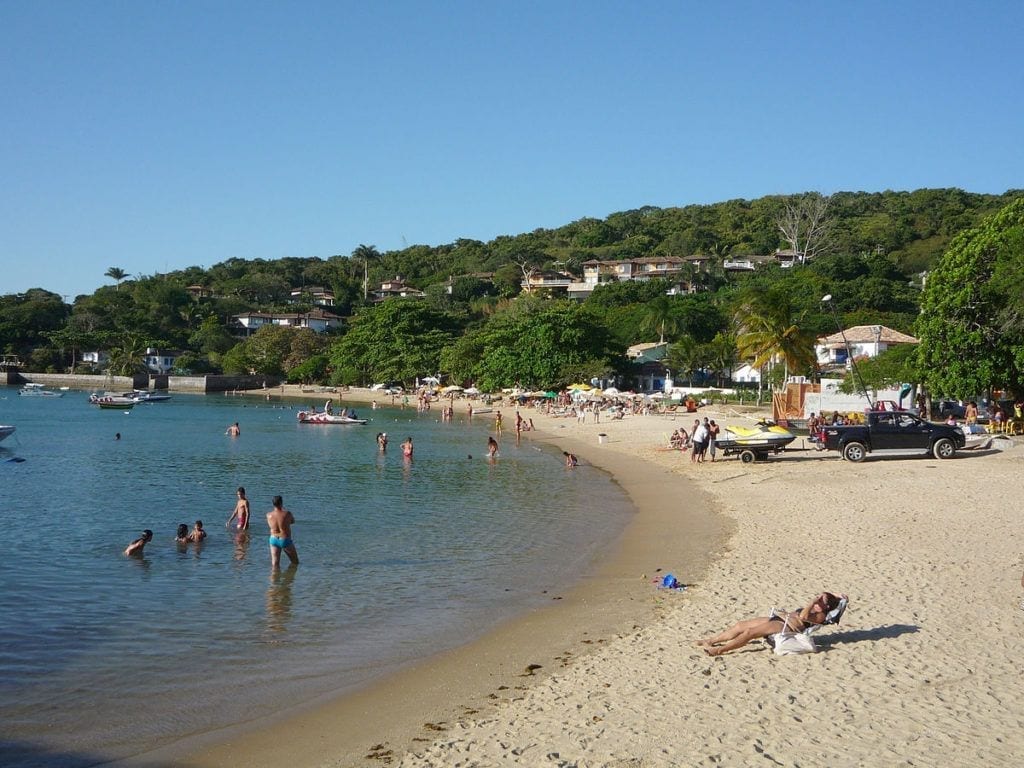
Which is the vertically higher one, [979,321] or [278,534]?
[979,321]

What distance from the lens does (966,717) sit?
7.34 meters

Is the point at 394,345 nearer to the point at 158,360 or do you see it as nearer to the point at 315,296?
the point at 158,360

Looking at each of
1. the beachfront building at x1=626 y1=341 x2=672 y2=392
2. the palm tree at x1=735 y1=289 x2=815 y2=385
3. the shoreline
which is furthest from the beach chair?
the beachfront building at x1=626 y1=341 x2=672 y2=392

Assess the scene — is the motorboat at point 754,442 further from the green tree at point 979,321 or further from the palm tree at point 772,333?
the palm tree at point 772,333

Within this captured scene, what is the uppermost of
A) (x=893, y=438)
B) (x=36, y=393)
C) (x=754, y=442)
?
(x=36, y=393)

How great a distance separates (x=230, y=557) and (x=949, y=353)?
95.4 ft

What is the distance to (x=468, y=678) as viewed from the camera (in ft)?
31.5

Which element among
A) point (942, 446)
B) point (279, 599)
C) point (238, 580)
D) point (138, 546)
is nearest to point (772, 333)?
point (942, 446)

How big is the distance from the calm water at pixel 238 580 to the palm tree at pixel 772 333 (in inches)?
712

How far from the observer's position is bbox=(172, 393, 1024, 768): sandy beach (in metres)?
7.07

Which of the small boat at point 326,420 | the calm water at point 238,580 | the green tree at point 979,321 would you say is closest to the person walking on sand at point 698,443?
the calm water at point 238,580

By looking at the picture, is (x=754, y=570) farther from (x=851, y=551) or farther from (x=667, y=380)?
(x=667, y=380)

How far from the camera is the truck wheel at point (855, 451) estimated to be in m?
26.8

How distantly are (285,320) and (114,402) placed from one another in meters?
58.5
